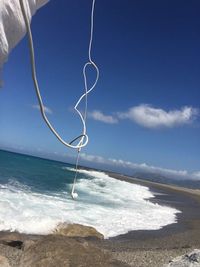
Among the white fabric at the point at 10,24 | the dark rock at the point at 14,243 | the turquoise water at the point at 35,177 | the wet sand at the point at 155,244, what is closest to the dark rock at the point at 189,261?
the wet sand at the point at 155,244

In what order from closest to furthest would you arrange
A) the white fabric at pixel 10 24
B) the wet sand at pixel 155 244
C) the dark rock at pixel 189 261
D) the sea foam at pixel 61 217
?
the white fabric at pixel 10 24 → the dark rock at pixel 189 261 → the wet sand at pixel 155 244 → the sea foam at pixel 61 217

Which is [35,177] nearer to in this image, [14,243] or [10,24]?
[14,243]

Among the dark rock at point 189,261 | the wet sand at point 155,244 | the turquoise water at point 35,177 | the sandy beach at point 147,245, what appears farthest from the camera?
the turquoise water at point 35,177

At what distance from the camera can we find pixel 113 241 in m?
13.9

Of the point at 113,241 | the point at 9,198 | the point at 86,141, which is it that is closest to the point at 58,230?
the point at 113,241

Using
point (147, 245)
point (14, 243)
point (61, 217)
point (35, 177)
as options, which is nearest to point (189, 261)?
point (14, 243)

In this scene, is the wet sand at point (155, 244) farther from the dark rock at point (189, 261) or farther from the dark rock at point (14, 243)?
the dark rock at point (14, 243)

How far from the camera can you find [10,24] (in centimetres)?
181

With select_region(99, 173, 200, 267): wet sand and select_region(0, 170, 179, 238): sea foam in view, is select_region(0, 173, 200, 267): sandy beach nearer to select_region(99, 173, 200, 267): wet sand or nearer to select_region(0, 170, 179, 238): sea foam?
select_region(99, 173, 200, 267): wet sand

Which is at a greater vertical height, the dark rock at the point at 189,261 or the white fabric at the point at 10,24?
the white fabric at the point at 10,24

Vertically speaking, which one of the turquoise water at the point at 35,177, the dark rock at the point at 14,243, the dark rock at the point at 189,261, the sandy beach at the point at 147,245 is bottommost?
the dark rock at the point at 14,243

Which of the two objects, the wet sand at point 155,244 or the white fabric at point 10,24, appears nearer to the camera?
the white fabric at point 10,24

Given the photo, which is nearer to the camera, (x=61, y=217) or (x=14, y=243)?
(x=14, y=243)

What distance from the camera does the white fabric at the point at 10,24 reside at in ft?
5.78
